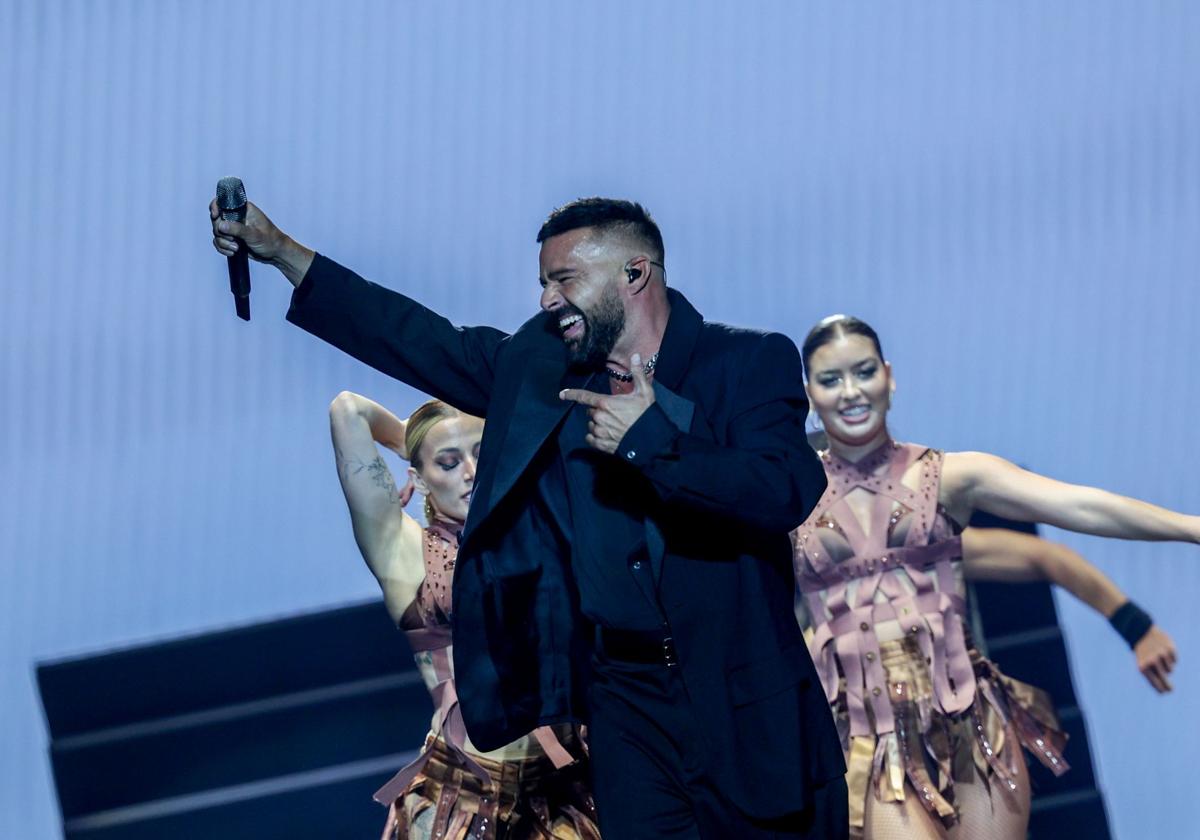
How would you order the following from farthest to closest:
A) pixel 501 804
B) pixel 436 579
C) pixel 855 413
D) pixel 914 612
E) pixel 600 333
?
pixel 855 413 → pixel 914 612 → pixel 436 579 → pixel 501 804 → pixel 600 333

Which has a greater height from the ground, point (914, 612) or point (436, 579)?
point (436, 579)

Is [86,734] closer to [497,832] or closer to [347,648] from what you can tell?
[347,648]

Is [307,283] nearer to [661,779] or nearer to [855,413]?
[661,779]

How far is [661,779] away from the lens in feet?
7.44

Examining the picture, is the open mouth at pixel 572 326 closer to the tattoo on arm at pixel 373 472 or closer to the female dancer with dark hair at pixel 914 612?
the tattoo on arm at pixel 373 472

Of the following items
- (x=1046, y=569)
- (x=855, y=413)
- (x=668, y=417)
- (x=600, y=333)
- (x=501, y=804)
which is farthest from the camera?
(x=1046, y=569)

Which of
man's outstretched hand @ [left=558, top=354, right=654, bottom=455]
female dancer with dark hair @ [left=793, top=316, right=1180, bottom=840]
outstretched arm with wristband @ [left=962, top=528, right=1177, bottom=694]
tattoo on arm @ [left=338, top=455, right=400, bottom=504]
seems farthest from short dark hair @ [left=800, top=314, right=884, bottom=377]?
man's outstretched hand @ [left=558, top=354, right=654, bottom=455]

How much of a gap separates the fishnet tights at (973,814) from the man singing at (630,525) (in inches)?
40.7

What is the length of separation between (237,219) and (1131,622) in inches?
87.2

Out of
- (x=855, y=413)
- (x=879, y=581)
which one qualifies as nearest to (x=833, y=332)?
(x=855, y=413)

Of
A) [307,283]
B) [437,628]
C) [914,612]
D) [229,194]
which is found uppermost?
[229,194]

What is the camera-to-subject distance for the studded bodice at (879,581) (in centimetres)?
342

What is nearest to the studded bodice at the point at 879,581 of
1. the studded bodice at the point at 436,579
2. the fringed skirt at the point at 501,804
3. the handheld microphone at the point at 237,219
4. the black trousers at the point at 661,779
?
the fringed skirt at the point at 501,804

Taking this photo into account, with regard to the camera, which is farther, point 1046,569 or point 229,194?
point 1046,569
